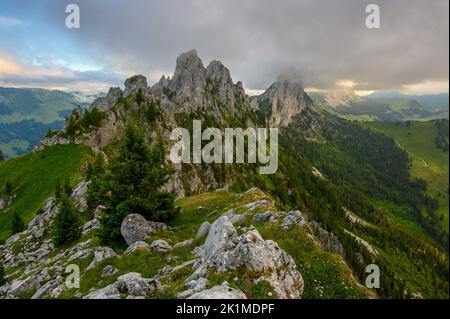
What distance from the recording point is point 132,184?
3244 centimetres

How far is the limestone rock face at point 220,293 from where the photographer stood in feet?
46.3

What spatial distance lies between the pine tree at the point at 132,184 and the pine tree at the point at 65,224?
8969 millimetres

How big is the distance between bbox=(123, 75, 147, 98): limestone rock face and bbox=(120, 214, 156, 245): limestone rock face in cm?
12333

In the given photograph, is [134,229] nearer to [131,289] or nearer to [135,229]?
[135,229]

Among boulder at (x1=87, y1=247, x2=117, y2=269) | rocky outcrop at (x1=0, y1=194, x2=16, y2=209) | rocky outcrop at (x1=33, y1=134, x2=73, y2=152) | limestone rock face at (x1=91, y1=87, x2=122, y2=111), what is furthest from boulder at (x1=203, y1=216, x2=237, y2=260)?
limestone rock face at (x1=91, y1=87, x2=122, y2=111)

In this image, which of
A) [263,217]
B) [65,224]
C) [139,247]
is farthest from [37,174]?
[263,217]

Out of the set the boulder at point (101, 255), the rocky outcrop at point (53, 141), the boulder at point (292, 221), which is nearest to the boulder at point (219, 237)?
the boulder at point (292, 221)

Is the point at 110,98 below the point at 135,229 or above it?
above

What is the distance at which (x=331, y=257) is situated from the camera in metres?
20.5

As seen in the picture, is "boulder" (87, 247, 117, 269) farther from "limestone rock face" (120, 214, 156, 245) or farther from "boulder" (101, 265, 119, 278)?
"limestone rock face" (120, 214, 156, 245)

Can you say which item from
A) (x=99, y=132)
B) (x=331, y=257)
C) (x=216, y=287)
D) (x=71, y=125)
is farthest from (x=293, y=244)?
(x=71, y=125)

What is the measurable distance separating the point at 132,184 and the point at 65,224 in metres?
13.6

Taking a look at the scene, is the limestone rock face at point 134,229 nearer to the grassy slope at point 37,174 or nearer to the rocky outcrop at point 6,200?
the grassy slope at point 37,174
